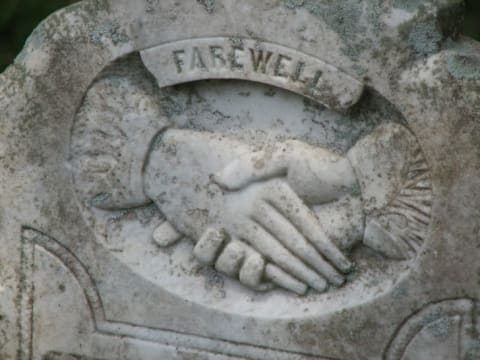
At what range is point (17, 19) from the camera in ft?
10.2

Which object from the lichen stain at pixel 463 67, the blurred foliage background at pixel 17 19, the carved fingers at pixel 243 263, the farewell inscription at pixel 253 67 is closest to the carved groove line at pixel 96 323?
the carved fingers at pixel 243 263

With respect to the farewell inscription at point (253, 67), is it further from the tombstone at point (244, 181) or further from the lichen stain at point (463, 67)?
the lichen stain at point (463, 67)

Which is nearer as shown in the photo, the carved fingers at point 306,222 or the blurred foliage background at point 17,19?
the carved fingers at point 306,222

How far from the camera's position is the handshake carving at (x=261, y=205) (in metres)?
1.75

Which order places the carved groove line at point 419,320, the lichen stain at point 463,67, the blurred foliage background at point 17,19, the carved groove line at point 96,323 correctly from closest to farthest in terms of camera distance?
the lichen stain at point 463,67, the carved groove line at point 419,320, the carved groove line at point 96,323, the blurred foliage background at point 17,19

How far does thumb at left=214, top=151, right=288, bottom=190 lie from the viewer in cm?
176

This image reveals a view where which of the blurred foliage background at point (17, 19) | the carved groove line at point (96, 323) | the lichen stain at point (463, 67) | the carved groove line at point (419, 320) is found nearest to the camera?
the lichen stain at point (463, 67)

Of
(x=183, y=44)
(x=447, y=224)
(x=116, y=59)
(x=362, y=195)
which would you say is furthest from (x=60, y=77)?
(x=447, y=224)

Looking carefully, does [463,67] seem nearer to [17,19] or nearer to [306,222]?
[306,222]

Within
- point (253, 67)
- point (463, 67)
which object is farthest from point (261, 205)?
point (463, 67)

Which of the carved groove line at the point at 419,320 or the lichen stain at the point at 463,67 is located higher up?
the lichen stain at the point at 463,67

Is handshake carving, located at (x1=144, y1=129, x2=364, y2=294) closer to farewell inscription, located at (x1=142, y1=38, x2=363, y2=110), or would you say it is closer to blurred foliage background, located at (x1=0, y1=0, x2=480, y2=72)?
farewell inscription, located at (x1=142, y1=38, x2=363, y2=110)

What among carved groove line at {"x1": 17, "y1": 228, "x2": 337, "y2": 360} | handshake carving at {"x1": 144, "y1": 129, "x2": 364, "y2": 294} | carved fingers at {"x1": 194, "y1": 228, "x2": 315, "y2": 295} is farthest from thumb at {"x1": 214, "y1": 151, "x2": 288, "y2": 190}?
carved groove line at {"x1": 17, "y1": 228, "x2": 337, "y2": 360}

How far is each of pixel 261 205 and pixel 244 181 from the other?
0.18 feet
